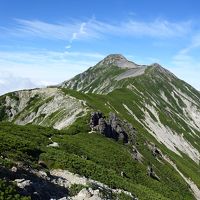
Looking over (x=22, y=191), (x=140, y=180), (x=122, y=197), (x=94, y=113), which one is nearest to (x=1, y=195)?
(x=22, y=191)

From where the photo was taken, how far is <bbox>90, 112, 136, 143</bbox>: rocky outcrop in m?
101

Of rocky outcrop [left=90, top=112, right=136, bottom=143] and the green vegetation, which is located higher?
rocky outcrop [left=90, top=112, right=136, bottom=143]

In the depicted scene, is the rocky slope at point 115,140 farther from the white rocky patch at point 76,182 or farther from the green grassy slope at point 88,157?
the white rocky patch at point 76,182

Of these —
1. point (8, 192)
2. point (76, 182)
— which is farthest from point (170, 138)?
point (8, 192)

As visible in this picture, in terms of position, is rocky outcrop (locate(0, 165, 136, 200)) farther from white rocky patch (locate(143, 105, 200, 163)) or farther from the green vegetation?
white rocky patch (locate(143, 105, 200, 163))

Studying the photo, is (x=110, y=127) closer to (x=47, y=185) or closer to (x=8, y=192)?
(x=47, y=185)

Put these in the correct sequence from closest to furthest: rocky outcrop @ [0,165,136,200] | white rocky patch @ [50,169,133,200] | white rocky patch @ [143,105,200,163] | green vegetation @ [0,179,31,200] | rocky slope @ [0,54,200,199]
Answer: green vegetation @ [0,179,31,200] → rocky outcrop @ [0,165,136,200] → white rocky patch @ [50,169,133,200] → rocky slope @ [0,54,200,199] → white rocky patch @ [143,105,200,163]

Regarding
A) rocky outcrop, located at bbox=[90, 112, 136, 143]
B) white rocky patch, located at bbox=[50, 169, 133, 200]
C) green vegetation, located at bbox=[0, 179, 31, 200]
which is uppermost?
rocky outcrop, located at bbox=[90, 112, 136, 143]

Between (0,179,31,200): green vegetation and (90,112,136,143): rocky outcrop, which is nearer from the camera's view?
(0,179,31,200): green vegetation

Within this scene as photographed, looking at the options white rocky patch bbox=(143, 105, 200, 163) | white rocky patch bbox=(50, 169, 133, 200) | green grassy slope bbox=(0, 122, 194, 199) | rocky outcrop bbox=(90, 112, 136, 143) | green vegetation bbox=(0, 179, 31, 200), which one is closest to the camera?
green vegetation bbox=(0, 179, 31, 200)

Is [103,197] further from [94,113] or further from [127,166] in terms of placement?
[94,113]

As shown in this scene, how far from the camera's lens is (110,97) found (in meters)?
187

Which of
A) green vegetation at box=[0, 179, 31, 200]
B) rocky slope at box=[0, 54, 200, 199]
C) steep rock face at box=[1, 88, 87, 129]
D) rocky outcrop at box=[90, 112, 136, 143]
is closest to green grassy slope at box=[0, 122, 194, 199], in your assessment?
rocky slope at box=[0, 54, 200, 199]

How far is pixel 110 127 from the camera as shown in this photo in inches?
4171
